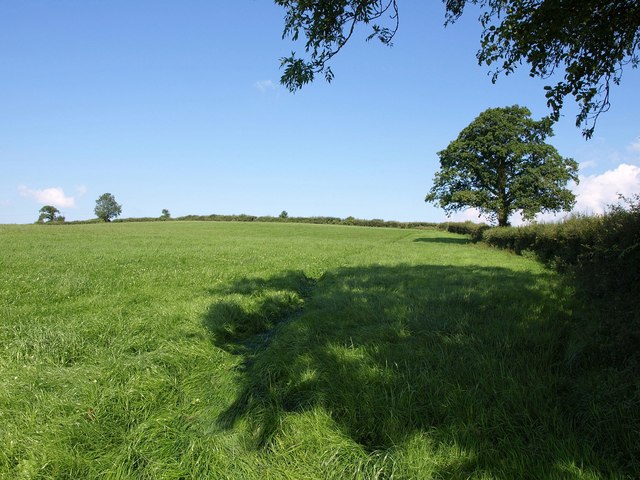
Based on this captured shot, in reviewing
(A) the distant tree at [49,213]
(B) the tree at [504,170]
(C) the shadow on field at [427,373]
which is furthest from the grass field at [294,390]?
(A) the distant tree at [49,213]

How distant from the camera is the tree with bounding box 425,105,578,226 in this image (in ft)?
107

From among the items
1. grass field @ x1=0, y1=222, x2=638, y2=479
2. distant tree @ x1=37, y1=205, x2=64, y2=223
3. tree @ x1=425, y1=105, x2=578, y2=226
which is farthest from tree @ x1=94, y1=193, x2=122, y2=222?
grass field @ x1=0, y1=222, x2=638, y2=479

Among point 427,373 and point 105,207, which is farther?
point 105,207

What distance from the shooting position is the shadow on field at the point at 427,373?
3.36 metres

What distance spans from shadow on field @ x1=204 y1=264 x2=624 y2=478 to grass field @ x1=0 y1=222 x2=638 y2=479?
0.08 feet

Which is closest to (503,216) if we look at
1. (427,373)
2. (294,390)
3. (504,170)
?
(504,170)

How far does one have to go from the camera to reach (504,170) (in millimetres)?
34594

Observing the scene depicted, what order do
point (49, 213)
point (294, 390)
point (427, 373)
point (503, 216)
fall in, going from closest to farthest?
point (427, 373)
point (294, 390)
point (503, 216)
point (49, 213)

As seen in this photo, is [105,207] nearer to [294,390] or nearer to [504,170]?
[504,170]

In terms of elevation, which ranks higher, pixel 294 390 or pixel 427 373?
pixel 427 373

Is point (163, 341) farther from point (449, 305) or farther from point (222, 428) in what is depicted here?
point (449, 305)

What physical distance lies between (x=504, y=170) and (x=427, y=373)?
117 ft

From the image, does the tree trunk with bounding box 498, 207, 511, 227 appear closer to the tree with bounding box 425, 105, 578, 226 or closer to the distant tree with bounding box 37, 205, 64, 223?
the tree with bounding box 425, 105, 578, 226

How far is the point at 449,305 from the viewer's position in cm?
778
